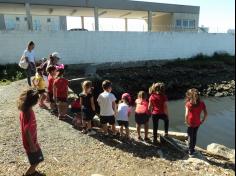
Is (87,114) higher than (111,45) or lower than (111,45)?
lower

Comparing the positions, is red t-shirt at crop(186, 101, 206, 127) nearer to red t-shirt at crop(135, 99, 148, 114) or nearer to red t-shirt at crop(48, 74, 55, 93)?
red t-shirt at crop(135, 99, 148, 114)

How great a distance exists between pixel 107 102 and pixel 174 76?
17.6 meters

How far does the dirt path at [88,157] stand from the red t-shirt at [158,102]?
34.9 inches

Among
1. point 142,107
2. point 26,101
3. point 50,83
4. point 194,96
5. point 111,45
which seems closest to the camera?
point 26,101

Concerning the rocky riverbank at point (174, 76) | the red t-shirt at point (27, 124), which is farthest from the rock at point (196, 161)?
the rocky riverbank at point (174, 76)

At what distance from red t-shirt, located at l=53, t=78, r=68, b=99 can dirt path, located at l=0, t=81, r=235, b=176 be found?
0.85 metres

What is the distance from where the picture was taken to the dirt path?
610cm

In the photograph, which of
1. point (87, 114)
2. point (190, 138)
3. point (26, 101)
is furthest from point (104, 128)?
point (26, 101)

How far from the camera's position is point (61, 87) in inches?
337

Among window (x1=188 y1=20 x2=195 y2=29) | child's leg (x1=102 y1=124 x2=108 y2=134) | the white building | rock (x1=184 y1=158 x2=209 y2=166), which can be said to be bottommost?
rock (x1=184 y1=158 x2=209 y2=166)

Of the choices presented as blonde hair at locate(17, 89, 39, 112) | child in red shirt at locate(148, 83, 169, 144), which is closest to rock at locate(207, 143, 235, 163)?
child in red shirt at locate(148, 83, 169, 144)

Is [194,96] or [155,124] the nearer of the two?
[194,96]

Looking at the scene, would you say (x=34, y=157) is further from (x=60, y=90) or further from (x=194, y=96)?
(x=60, y=90)

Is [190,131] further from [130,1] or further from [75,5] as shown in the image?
[130,1]
